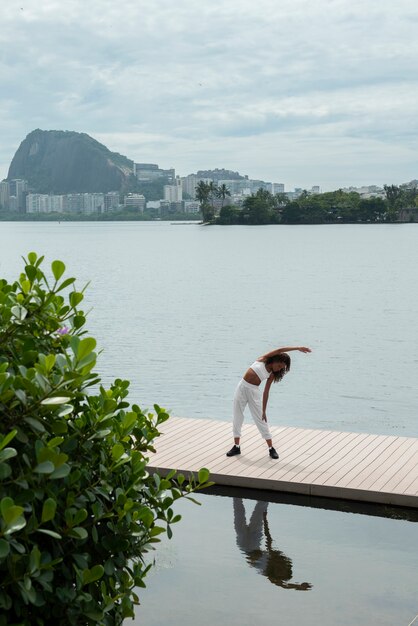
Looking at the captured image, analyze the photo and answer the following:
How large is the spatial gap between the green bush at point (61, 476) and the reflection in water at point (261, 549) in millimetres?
3923

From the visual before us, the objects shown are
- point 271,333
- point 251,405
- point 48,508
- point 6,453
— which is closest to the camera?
point 6,453

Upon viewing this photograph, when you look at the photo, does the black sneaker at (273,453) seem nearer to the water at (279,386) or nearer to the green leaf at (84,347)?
the water at (279,386)

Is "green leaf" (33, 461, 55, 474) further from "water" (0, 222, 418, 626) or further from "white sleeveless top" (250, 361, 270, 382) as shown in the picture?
"white sleeveless top" (250, 361, 270, 382)

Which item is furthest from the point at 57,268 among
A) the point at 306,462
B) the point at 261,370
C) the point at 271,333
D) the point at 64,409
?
the point at 271,333

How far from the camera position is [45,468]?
3229 mm

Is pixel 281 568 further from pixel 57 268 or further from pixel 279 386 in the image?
pixel 279 386

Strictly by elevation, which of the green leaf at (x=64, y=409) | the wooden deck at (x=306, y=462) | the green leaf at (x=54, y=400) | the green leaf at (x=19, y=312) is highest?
the green leaf at (x=19, y=312)

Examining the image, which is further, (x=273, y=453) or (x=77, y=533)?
(x=273, y=453)

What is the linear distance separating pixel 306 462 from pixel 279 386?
14.0m

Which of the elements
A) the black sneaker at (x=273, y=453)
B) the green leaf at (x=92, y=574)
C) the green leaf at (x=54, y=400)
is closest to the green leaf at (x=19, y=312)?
the green leaf at (x=54, y=400)

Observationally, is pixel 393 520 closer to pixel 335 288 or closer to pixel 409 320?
pixel 409 320

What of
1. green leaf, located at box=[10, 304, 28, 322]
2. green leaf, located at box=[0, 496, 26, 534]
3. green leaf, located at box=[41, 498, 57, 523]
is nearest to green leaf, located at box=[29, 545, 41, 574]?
green leaf, located at box=[41, 498, 57, 523]

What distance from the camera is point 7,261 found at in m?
92.7

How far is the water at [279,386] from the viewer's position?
24.6ft
